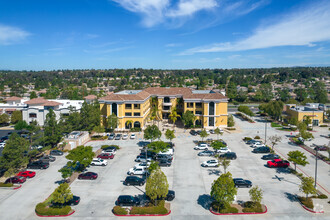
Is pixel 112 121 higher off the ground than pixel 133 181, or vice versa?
pixel 112 121

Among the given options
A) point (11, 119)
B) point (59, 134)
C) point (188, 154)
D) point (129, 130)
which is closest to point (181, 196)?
point (188, 154)

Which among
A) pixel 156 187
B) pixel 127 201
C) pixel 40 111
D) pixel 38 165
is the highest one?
pixel 40 111

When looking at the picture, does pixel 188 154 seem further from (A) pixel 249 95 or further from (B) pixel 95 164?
(A) pixel 249 95

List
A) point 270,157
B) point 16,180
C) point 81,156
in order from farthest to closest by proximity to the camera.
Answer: point 270,157, point 81,156, point 16,180

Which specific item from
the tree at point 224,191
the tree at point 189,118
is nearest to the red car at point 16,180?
the tree at point 224,191

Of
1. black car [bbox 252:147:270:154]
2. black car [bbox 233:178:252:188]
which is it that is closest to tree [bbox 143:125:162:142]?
black car [bbox 252:147:270:154]

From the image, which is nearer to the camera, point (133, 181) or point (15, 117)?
point (133, 181)

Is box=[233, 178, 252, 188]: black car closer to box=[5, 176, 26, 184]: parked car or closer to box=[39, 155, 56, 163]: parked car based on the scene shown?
box=[5, 176, 26, 184]: parked car

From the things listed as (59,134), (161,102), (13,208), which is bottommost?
(13,208)

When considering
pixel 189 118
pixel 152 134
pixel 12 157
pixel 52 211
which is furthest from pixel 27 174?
pixel 189 118

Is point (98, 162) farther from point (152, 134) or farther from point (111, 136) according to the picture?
point (111, 136)
